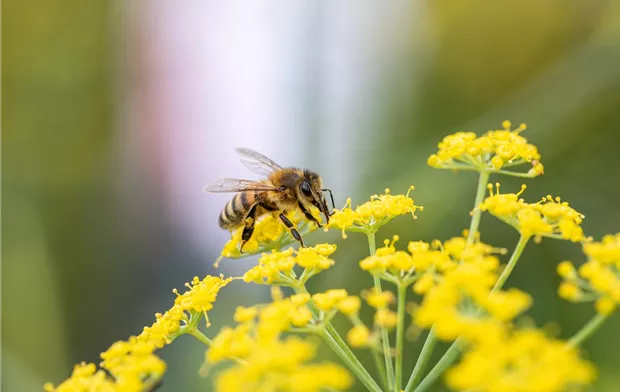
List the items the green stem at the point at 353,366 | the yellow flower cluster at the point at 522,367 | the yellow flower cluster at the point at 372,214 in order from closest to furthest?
the yellow flower cluster at the point at 522,367
the green stem at the point at 353,366
the yellow flower cluster at the point at 372,214

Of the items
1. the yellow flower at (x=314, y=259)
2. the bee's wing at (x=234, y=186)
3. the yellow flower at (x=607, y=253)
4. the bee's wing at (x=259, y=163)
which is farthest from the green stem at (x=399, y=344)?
the bee's wing at (x=259, y=163)

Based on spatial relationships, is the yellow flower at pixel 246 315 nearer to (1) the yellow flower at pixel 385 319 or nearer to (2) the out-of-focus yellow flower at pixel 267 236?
(1) the yellow flower at pixel 385 319

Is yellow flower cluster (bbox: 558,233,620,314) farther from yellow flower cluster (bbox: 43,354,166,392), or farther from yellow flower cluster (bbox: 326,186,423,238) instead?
yellow flower cluster (bbox: 43,354,166,392)

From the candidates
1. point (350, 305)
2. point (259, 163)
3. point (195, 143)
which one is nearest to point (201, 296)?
point (350, 305)

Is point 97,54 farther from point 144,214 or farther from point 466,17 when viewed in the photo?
point 466,17

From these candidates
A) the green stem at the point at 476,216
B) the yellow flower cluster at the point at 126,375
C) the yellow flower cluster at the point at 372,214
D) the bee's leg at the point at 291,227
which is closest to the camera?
the yellow flower cluster at the point at 126,375

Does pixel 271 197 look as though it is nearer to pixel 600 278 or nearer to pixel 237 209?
pixel 237 209

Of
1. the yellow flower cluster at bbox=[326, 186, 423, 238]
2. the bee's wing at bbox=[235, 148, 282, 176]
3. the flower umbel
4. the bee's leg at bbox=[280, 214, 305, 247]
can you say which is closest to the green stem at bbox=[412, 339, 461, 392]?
the flower umbel
